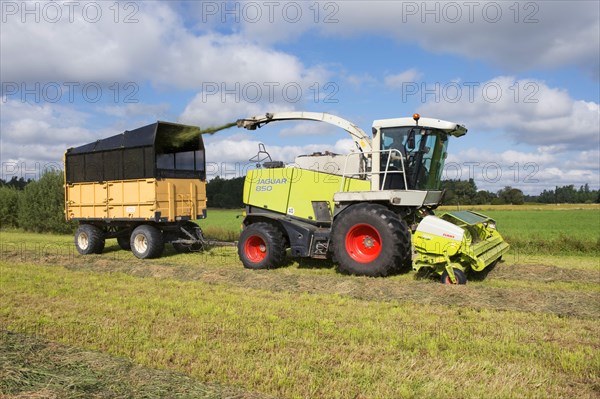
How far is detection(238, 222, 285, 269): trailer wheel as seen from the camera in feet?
33.1

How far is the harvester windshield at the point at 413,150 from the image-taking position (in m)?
9.06

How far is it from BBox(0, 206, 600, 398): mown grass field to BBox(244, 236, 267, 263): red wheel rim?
64.8 inches

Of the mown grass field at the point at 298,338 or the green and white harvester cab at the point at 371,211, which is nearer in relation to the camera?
the mown grass field at the point at 298,338

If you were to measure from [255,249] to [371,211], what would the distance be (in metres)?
3.03

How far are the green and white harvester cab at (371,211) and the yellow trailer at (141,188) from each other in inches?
108

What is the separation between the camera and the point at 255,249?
34.9ft

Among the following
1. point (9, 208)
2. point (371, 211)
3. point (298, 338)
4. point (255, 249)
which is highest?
point (9, 208)

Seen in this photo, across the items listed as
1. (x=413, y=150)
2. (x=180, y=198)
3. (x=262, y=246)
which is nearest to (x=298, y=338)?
(x=413, y=150)

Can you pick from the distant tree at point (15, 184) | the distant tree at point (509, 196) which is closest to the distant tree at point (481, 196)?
the distant tree at point (509, 196)

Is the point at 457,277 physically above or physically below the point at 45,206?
below

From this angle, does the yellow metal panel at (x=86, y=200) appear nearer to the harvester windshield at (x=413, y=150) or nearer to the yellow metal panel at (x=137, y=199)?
the yellow metal panel at (x=137, y=199)

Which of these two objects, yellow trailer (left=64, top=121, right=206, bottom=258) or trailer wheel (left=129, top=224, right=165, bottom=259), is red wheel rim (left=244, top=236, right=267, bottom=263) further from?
trailer wheel (left=129, top=224, right=165, bottom=259)

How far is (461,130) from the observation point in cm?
946

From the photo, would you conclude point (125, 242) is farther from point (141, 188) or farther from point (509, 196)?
point (509, 196)
